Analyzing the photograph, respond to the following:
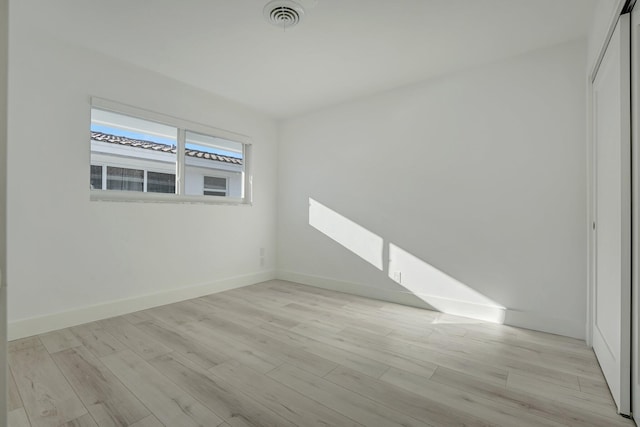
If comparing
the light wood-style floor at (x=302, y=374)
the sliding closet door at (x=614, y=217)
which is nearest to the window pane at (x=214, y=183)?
the light wood-style floor at (x=302, y=374)

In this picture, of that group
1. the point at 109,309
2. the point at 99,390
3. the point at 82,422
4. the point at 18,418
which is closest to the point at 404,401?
the point at 82,422

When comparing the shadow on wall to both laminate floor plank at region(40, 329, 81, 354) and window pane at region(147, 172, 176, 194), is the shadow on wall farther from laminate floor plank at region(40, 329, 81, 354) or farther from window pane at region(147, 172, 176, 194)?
laminate floor plank at region(40, 329, 81, 354)

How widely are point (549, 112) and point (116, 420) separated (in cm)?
374

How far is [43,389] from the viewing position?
1.71m

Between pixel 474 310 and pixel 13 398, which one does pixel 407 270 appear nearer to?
pixel 474 310

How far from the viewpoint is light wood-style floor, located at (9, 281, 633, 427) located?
1.49 metres

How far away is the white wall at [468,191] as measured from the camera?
2.51m

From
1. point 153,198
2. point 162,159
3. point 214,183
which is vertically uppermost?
point 162,159

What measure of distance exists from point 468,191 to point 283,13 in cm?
A: 231

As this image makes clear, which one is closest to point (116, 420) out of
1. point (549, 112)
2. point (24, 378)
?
point (24, 378)

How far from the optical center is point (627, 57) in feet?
5.07

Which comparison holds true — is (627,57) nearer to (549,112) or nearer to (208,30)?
(549,112)

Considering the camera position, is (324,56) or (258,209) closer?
(324,56)

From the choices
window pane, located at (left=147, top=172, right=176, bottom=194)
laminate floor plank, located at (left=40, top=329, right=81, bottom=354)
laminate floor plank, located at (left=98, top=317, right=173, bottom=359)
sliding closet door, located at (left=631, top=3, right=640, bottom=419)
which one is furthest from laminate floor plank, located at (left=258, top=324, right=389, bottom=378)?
window pane, located at (left=147, top=172, right=176, bottom=194)
